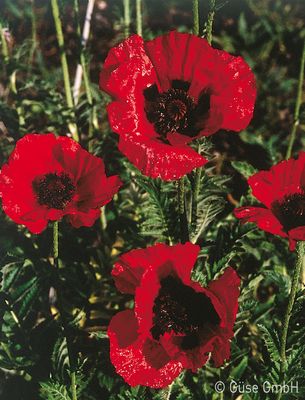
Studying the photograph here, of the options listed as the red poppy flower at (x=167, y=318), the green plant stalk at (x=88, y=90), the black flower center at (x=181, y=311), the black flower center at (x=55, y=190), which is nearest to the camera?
the red poppy flower at (x=167, y=318)

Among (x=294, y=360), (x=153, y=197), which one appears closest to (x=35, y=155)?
(x=153, y=197)

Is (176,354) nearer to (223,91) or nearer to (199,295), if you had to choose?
(199,295)

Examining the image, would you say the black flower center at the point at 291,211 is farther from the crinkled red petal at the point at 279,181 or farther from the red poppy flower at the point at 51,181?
the red poppy flower at the point at 51,181

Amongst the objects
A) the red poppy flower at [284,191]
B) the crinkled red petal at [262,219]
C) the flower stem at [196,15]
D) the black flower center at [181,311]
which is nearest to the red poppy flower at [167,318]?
the black flower center at [181,311]

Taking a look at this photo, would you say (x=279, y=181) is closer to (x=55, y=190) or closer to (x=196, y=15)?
(x=196, y=15)

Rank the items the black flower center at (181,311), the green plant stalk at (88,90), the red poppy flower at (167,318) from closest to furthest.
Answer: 1. the red poppy flower at (167,318)
2. the black flower center at (181,311)
3. the green plant stalk at (88,90)

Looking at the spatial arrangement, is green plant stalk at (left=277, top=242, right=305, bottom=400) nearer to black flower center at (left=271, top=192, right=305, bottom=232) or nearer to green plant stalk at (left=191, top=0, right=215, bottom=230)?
black flower center at (left=271, top=192, right=305, bottom=232)

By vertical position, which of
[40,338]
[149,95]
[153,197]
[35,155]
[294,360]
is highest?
[149,95]
